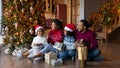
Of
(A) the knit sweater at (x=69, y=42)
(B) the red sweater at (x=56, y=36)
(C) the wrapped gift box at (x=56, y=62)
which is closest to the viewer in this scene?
(C) the wrapped gift box at (x=56, y=62)

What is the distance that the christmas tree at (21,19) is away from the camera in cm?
738

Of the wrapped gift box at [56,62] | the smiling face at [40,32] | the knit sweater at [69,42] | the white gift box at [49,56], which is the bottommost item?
the wrapped gift box at [56,62]

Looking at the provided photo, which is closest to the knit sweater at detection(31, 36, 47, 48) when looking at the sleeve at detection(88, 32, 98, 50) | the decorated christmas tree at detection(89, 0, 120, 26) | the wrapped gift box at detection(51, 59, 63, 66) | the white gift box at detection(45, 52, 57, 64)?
the white gift box at detection(45, 52, 57, 64)

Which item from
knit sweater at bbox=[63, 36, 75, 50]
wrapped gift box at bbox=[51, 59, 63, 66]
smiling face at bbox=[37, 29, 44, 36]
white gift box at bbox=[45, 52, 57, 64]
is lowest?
wrapped gift box at bbox=[51, 59, 63, 66]

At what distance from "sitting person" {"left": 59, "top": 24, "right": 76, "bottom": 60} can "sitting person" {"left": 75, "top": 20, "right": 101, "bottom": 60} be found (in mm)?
122

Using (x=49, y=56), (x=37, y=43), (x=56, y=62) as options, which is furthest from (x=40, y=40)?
(x=56, y=62)

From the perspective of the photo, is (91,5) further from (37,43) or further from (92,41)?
(37,43)

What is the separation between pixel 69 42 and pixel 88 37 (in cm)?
50

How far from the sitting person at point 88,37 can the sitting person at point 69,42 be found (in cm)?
12

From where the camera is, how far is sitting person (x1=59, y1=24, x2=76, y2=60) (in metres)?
6.75

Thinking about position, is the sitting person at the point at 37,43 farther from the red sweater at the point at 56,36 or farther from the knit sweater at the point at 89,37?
the knit sweater at the point at 89,37

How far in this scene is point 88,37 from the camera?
259 inches

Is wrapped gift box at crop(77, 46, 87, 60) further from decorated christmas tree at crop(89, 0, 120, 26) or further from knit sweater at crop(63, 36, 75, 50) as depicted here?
decorated christmas tree at crop(89, 0, 120, 26)

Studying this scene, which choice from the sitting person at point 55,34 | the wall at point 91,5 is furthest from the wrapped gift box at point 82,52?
the wall at point 91,5
